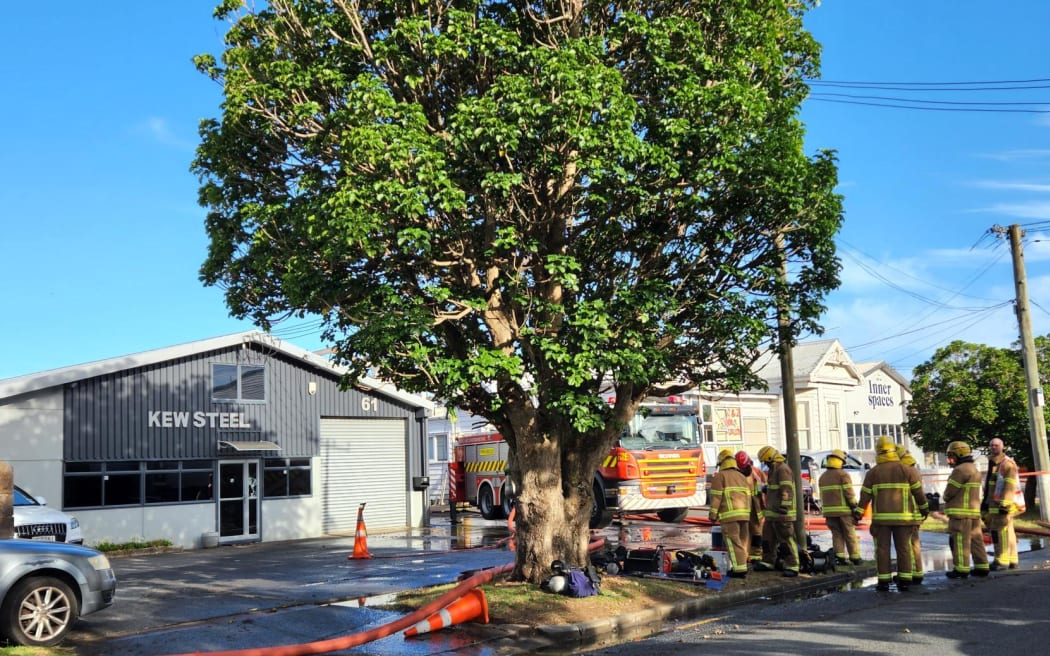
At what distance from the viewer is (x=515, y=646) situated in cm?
955

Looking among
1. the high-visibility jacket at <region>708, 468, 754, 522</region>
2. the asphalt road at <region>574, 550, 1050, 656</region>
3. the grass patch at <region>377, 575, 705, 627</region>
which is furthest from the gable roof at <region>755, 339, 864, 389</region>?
the grass patch at <region>377, 575, 705, 627</region>

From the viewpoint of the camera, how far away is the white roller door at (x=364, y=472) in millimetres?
25141

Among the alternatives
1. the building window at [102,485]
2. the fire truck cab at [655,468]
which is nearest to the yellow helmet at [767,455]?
the fire truck cab at [655,468]

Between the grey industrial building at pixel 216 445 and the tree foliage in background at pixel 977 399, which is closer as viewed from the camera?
the grey industrial building at pixel 216 445

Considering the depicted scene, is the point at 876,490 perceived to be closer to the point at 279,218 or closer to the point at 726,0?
the point at 726,0

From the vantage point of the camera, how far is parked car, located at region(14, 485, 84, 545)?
14989mm

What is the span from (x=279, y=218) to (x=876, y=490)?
28.3 ft

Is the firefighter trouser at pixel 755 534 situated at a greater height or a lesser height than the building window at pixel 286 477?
lesser

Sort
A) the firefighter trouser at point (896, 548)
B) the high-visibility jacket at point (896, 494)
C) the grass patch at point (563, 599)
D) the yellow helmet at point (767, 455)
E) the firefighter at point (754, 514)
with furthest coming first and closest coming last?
the yellow helmet at point (767, 455), the firefighter at point (754, 514), the high-visibility jacket at point (896, 494), the firefighter trouser at point (896, 548), the grass patch at point (563, 599)

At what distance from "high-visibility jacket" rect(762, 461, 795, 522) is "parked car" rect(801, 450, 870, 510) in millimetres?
10011

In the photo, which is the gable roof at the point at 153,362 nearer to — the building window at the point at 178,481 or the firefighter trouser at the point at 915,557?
the building window at the point at 178,481

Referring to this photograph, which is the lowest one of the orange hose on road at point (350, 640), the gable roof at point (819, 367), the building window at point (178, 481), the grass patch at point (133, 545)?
the grass patch at point (133, 545)

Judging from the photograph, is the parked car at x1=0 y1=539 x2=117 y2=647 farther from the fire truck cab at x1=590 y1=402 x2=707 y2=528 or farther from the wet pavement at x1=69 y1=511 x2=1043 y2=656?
the fire truck cab at x1=590 y1=402 x2=707 y2=528

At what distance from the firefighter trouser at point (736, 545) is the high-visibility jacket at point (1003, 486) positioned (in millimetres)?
3874
